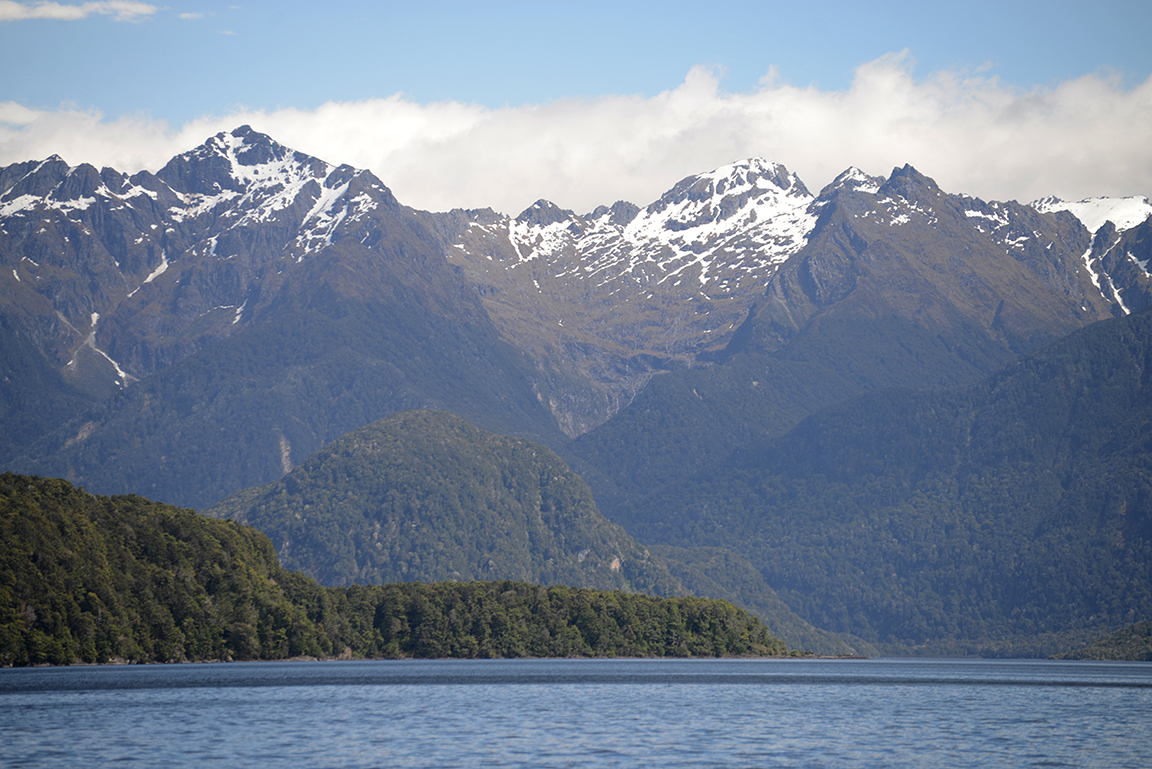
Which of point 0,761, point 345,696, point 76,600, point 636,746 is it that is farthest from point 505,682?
point 0,761

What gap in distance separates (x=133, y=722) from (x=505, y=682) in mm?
80247

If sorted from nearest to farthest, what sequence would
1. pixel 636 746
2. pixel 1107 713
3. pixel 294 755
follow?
pixel 294 755 < pixel 636 746 < pixel 1107 713

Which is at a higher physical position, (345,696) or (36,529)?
(36,529)

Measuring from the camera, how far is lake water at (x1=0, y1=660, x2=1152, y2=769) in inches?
3799

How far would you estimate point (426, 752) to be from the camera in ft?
326

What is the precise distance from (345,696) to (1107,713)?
82946mm

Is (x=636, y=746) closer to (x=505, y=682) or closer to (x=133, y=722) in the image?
(x=133, y=722)

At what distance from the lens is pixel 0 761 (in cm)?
9044

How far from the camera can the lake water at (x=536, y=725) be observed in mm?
96500

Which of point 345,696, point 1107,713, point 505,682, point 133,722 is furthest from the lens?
point 505,682

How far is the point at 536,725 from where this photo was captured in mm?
120062

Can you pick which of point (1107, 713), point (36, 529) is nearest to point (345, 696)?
point (36, 529)

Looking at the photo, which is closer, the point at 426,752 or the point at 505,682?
the point at 426,752

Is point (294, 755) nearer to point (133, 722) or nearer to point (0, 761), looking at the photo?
point (0, 761)
